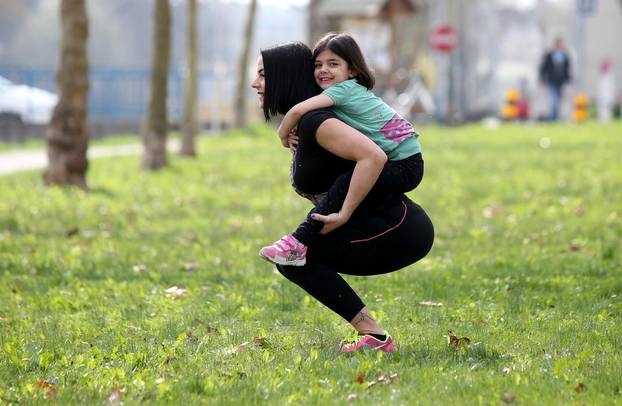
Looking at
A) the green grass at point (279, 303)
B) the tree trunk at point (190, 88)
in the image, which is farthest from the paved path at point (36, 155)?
the green grass at point (279, 303)

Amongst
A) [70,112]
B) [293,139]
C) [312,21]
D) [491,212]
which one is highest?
[293,139]

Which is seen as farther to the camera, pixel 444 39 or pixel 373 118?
pixel 444 39

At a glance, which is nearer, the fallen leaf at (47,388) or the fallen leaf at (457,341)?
the fallen leaf at (47,388)

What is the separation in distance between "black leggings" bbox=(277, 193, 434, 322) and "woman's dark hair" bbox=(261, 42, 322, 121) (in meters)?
0.56

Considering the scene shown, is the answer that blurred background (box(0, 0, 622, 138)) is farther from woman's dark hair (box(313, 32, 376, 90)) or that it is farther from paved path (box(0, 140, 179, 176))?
woman's dark hair (box(313, 32, 376, 90))

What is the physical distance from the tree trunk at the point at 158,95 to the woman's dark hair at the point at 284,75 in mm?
13766

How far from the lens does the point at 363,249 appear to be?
5.46 m

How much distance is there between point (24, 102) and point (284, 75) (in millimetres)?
27676

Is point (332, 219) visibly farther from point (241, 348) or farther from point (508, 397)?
point (508, 397)

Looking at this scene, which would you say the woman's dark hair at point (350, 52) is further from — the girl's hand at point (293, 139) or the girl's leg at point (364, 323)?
the girl's leg at point (364, 323)

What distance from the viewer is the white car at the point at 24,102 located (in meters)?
31.6

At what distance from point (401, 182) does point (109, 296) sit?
296 cm

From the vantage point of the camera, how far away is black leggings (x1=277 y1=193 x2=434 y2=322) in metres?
5.44

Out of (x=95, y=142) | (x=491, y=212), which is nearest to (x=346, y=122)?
(x=491, y=212)
